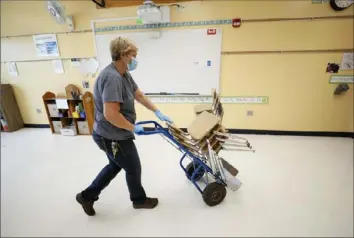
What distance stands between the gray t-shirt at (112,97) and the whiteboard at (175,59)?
1749mm

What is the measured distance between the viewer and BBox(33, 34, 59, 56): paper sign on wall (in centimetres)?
325

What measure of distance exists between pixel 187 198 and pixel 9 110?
3.92m

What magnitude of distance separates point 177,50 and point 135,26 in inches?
30.8

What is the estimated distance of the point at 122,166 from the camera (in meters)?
1.49

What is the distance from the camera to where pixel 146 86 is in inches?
130

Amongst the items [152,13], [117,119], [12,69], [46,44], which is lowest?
[117,119]

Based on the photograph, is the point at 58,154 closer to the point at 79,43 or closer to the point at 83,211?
the point at 83,211

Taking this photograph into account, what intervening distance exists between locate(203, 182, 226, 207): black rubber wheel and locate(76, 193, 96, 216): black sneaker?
102 centimetres

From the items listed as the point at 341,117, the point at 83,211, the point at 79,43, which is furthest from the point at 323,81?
the point at 79,43

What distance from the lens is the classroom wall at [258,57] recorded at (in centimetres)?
269

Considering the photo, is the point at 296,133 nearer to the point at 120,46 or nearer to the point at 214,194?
the point at 214,194

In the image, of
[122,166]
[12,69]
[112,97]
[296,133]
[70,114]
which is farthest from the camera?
[12,69]

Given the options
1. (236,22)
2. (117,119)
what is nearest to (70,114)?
(117,119)

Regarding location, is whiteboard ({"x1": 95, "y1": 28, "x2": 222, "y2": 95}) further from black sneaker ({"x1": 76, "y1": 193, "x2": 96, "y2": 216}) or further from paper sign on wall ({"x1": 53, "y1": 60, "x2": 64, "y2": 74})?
black sneaker ({"x1": 76, "y1": 193, "x2": 96, "y2": 216})
